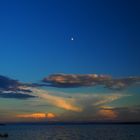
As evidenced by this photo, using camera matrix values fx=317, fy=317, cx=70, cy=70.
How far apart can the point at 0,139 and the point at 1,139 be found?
519 mm

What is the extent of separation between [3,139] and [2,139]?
461 millimetres

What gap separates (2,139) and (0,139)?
887 millimetres

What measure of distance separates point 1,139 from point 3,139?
80cm

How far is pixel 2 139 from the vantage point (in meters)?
126

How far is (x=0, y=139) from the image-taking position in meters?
126

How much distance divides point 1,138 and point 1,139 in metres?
5.42

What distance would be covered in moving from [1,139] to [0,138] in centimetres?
552

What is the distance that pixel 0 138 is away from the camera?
431 ft

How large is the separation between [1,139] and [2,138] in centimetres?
548

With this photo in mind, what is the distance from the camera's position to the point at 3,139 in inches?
4978

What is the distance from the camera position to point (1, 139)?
414 feet

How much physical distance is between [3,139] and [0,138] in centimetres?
548

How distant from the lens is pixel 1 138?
131 meters
